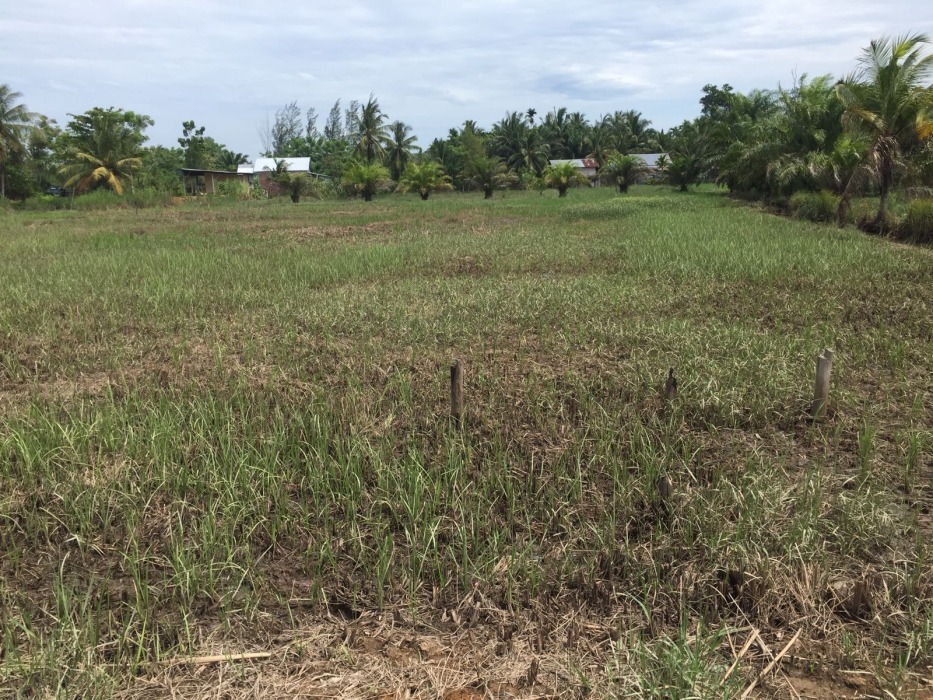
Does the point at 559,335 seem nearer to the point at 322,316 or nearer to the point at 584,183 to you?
the point at 322,316

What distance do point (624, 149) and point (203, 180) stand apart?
33850 millimetres

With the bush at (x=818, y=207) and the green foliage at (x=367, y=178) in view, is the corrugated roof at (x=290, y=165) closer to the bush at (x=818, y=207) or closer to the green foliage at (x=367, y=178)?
the green foliage at (x=367, y=178)

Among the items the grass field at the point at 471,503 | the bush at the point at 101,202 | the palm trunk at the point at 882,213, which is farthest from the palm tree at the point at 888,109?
the bush at the point at 101,202

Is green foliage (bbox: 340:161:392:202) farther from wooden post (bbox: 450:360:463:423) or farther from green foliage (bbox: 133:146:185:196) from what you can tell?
wooden post (bbox: 450:360:463:423)

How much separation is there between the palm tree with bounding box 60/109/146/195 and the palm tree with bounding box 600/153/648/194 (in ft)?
81.8

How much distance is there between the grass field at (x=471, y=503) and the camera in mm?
1995

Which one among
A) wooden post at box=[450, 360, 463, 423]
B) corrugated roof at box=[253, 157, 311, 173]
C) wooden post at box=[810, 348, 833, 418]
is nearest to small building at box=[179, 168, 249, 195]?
corrugated roof at box=[253, 157, 311, 173]

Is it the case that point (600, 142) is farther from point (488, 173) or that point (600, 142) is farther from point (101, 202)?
point (101, 202)

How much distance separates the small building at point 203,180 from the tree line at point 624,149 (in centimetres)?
107

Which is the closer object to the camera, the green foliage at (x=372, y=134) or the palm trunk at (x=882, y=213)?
the palm trunk at (x=882, y=213)

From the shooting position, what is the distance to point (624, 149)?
5319 cm

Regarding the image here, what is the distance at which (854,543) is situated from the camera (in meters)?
2.47

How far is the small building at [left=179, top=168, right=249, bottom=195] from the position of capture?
131 ft

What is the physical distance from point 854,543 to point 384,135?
44154 millimetres
